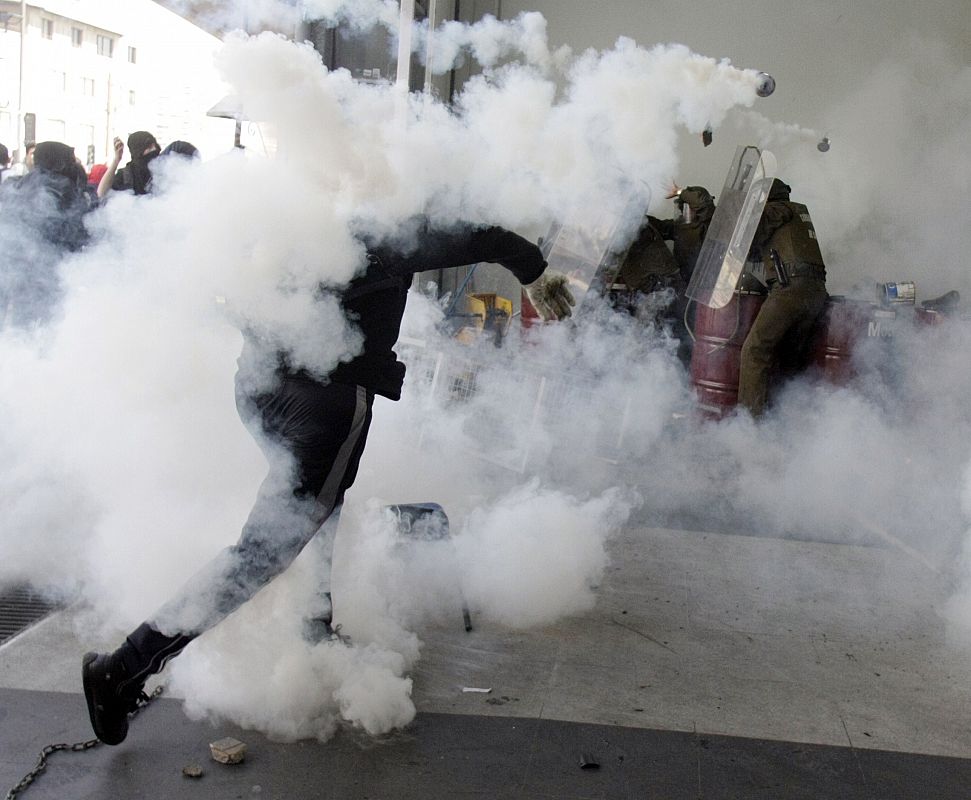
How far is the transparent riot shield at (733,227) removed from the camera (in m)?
6.90

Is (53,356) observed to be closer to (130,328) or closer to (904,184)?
(130,328)

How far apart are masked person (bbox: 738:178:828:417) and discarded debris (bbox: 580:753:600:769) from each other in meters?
4.55

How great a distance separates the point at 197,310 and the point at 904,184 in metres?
6.76

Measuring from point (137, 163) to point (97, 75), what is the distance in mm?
3182

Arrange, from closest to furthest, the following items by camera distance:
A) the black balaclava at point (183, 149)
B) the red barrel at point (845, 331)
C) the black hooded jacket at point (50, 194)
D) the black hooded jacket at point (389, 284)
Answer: the black hooded jacket at point (389, 284)
the black balaclava at point (183, 149)
the black hooded jacket at point (50, 194)
the red barrel at point (845, 331)

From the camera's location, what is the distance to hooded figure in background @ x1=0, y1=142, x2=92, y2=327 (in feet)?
15.0

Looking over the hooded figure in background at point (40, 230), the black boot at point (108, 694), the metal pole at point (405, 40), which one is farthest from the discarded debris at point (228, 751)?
the metal pole at point (405, 40)

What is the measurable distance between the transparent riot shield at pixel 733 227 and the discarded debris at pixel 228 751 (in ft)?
17.1

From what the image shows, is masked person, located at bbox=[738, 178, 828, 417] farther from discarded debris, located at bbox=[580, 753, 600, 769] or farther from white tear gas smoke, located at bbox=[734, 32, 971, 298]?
discarded debris, located at bbox=[580, 753, 600, 769]

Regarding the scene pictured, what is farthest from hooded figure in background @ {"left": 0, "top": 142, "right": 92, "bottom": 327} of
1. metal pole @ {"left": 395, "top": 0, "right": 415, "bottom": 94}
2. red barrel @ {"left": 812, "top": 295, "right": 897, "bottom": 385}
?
red barrel @ {"left": 812, "top": 295, "right": 897, "bottom": 385}

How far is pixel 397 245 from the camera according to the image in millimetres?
2914

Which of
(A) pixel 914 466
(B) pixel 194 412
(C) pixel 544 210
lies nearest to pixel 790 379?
(A) pixel 914 466

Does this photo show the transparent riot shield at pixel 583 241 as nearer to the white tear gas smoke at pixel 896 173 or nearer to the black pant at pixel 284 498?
the black pant at pixel 284 498

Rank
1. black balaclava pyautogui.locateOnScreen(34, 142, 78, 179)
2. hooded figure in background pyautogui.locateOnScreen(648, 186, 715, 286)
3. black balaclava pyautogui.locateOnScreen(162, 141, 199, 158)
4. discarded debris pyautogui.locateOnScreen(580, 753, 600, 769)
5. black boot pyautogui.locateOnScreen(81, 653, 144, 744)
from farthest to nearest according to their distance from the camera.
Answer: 1. hooded figure in background pyautogui.locateOnScreen(648, 186, 715, 286)
2. black balaclava pyautogui.locateOnScreen(34, 142, 78, 179)
3. black balaclava pyautogui.locateOnScreen(162, 141, 199, 158)
4. discarded debris pyautogui.locateOnScreen(580, 753, 600, 769)
5. black boot pyautogui.locateOnScreen(81, 653, 144, 744)
